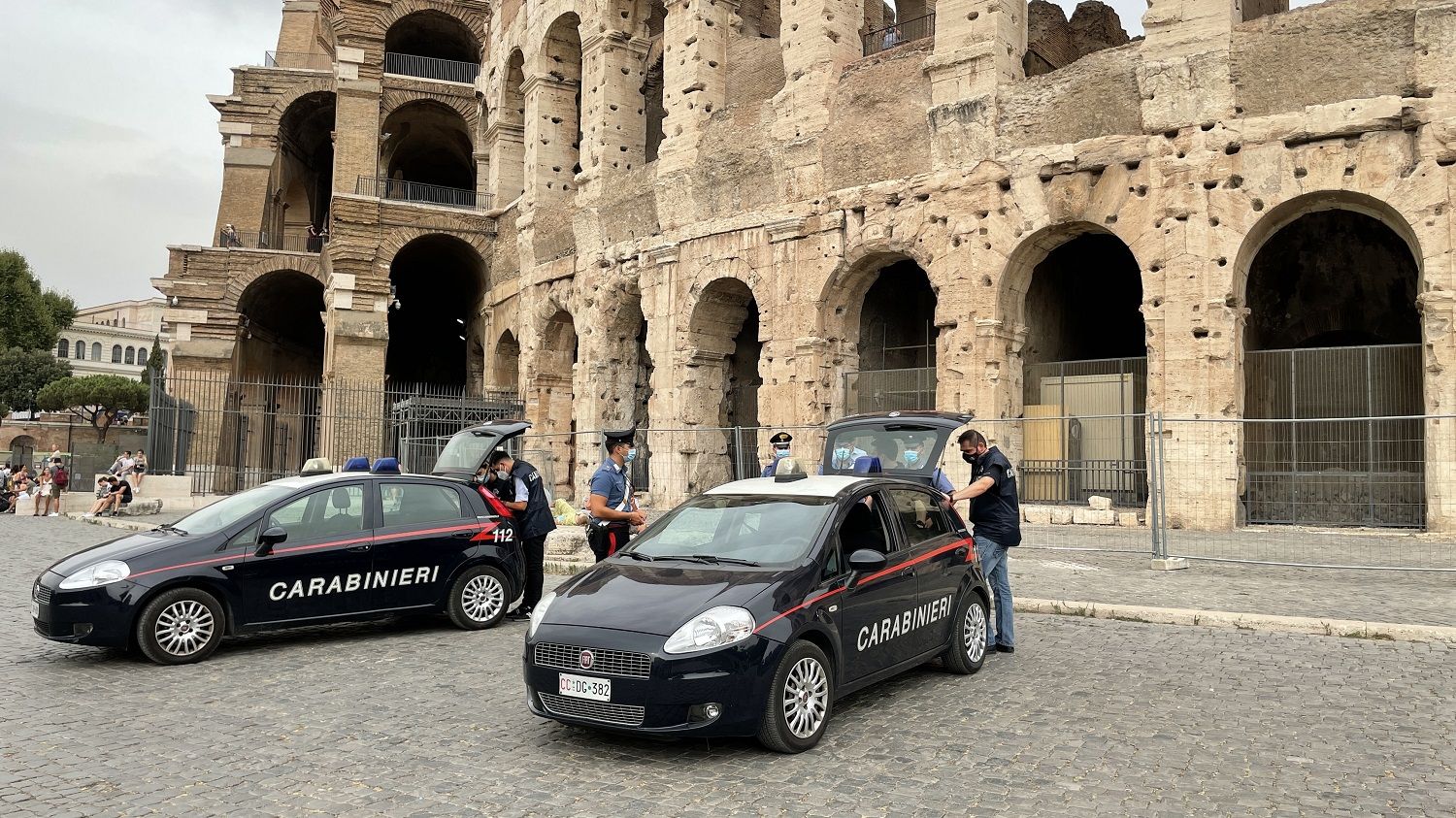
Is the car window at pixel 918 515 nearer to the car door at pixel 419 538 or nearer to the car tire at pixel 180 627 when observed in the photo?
the car door at pixel 419 538

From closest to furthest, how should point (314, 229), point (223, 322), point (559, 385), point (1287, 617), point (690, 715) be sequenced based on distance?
point (690, 715)
point (1287, 617)
point (559, 385)
point (223, 322)
point (314, 229)

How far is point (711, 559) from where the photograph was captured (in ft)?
17.9

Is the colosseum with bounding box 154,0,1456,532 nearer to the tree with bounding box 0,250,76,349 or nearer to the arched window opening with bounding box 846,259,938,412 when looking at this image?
the arched window opening with bounding box 846,259,938,412

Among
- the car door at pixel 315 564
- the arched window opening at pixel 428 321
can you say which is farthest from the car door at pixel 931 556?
the arched window opening at pixel 428 321

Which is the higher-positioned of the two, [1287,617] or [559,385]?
[559,385]

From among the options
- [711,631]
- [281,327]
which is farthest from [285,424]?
[711,631]

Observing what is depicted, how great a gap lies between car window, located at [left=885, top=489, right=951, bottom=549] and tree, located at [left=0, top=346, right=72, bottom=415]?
54.2 m

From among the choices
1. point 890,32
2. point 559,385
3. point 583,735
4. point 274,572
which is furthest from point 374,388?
point 583,735

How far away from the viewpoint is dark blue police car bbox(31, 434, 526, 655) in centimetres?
663

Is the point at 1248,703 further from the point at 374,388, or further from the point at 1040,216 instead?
the point at 374,388

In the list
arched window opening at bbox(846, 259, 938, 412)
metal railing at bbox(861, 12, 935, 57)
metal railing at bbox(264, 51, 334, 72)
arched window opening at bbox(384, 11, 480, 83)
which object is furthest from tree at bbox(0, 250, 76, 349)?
arched window opening at bbox(846, 259, 938, 412)

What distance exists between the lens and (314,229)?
36.8 metres

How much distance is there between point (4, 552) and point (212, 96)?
2404 centimetres

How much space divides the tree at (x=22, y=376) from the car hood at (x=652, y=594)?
5388cm
